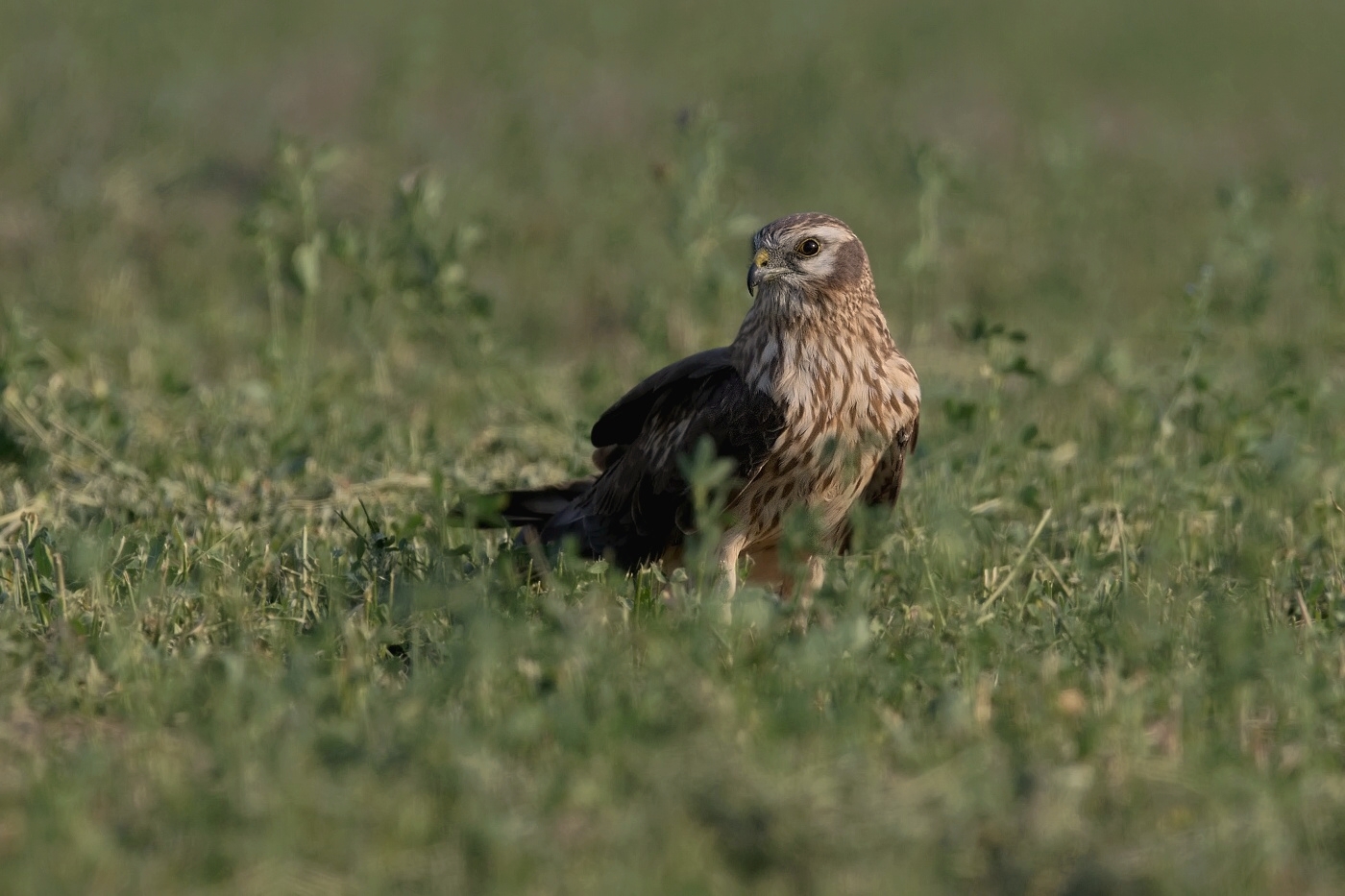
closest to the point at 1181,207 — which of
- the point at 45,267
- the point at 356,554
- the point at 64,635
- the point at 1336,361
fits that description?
the point at 1336,361

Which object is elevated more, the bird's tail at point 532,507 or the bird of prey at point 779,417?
the bird of prey at point 779,417

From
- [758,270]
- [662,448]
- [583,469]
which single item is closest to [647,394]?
[662,448]

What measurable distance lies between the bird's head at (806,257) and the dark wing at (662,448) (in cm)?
34

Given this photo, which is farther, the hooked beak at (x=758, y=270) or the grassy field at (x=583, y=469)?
the hooked beak at (x=758, y=270)

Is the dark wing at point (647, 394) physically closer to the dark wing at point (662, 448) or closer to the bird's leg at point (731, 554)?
the dark wing at point (662, 448)

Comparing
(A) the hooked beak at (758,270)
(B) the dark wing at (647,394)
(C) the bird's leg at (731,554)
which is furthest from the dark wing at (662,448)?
(A) the hooked beak at (758,270)

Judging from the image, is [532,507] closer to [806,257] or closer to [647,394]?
[647,394]

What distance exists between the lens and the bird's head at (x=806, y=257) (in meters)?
5.89

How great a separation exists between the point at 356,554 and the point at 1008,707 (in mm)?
2254

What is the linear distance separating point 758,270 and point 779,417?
1.79 ft

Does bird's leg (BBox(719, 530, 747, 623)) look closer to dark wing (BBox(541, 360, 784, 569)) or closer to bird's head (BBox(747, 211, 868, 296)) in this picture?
dark wing (BBox(541, 360, 784, 569))

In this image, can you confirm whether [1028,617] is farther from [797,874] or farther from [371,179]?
[371,179]

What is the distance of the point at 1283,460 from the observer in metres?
5.71

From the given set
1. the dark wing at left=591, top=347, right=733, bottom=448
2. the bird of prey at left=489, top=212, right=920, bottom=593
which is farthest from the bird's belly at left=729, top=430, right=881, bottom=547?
the dark wing at left=591, top=347, right=733, bottom=448
